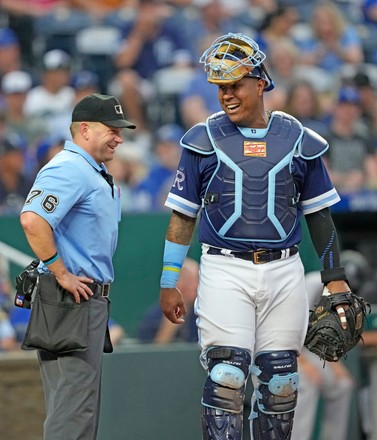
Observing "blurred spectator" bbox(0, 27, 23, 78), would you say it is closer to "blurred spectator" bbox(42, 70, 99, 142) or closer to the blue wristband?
"blurred spectator" bbox(42, 70, 99, 142)

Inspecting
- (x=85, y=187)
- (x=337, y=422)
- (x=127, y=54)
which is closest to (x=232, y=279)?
(x=85, y=187)

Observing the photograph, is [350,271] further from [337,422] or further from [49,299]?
[49,299]

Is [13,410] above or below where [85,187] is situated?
below

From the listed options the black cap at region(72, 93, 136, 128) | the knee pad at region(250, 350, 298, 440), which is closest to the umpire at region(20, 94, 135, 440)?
the black cap at region(72, 93, 136, 128)

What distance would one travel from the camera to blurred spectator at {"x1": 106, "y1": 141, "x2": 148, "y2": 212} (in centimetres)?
965

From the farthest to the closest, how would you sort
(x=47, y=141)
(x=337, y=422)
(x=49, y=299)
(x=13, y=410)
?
(x=47, y=141), (x=337, y=422), (x=13, y=410), (x=49, y=299)

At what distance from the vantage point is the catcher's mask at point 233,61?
508cm

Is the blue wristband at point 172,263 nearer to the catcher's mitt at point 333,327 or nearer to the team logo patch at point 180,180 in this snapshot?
the team logo patch at point 180,180

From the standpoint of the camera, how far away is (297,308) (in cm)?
518

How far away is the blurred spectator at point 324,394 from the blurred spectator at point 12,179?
3.05 metres

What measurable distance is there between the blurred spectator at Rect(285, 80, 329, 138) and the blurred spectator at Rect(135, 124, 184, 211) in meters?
1.29

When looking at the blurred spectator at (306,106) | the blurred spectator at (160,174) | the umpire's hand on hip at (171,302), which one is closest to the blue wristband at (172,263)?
the umpire's hand on hip at (171,302)

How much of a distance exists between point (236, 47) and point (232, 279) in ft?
3.84

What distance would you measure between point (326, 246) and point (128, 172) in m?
4.72
